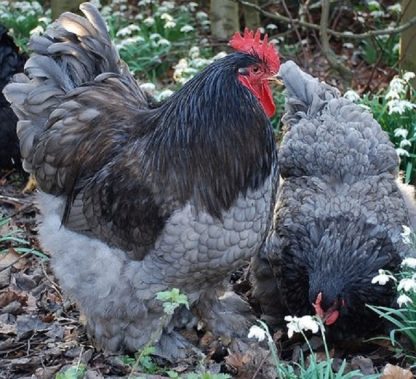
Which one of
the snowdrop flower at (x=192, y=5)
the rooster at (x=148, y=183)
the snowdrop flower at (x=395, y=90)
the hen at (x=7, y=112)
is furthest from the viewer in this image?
the snowdrop flower at (x=192, y=5)

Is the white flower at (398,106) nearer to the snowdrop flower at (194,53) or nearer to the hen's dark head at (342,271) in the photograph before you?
the hen's dark head at (342,271)

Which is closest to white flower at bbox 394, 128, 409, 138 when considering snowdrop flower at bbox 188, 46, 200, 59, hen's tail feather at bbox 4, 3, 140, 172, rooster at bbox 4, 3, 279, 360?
rooster at bbox 4, 3, 279, 360

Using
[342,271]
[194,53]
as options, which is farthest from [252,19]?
[342,271]

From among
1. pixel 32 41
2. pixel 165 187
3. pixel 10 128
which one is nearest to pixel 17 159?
pixel 10 128

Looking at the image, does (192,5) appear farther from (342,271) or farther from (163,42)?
(342,271)

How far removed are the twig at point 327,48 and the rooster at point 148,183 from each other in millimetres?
2636

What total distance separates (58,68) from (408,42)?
380 centimetres

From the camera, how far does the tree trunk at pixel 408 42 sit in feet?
25.4

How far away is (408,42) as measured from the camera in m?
7.86

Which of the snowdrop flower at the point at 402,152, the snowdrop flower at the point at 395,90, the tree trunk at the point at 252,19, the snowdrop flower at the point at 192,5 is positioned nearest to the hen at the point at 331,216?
the snowdrop flower at the point at 402,152

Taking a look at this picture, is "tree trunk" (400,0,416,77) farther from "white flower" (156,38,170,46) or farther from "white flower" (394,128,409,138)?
"white flower" (156,38,170,46)

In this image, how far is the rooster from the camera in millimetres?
4484

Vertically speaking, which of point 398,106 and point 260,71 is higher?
point 260,71

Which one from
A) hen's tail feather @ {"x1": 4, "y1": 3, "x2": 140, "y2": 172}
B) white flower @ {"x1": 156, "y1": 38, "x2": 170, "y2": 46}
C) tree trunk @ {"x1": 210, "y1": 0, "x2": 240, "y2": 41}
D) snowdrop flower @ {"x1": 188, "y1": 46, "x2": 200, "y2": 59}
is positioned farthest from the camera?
tree trunk @ {"x1": 210, "y1": 0, "x2": 240, "y2": 41}
